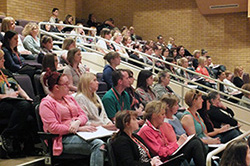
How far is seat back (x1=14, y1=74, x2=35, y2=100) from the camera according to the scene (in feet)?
14.6

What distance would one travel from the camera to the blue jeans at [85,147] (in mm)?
3184

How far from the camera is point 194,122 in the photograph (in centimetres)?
457

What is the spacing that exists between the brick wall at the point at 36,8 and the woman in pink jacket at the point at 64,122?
7.37m

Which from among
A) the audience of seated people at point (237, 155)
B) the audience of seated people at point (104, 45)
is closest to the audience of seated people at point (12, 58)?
the audience of seated people at point (104, 45)

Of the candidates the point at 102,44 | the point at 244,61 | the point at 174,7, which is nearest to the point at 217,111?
the point at 102,44

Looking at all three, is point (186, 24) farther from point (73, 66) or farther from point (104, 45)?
point (73, 66)

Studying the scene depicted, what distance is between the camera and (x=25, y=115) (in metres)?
3.86

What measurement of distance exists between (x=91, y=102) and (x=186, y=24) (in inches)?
377

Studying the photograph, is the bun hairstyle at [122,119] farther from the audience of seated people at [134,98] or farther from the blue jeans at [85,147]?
the audience of seated people at [134,98]

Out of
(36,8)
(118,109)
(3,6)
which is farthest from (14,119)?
(36,8)

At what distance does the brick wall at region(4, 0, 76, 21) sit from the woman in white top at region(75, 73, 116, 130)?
7143mm

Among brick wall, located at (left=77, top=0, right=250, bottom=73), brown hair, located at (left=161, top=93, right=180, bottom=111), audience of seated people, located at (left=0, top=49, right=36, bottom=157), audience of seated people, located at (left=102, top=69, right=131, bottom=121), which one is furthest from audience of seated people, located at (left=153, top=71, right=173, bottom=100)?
brick wall, located at (left=77, top=0, right=250, bottom=73)

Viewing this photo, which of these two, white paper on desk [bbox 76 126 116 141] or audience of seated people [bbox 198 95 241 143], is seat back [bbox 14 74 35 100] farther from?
audience of seated people [bbox 198 95 241 143]

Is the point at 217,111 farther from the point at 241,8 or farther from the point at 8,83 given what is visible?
the point at 241,8
